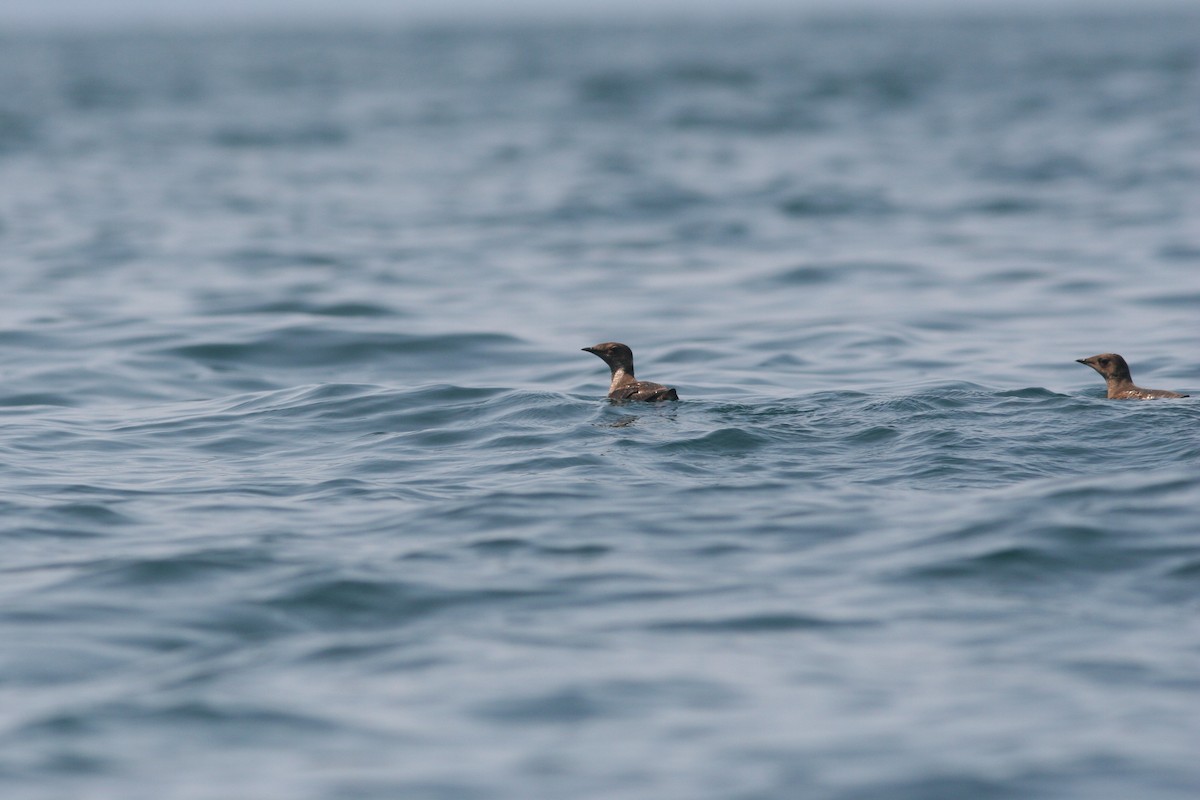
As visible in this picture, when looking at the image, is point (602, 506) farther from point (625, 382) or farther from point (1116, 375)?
point (1116, 375)

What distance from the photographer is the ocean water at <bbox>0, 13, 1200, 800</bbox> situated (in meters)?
6.46

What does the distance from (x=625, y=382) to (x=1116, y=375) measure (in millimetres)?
4044

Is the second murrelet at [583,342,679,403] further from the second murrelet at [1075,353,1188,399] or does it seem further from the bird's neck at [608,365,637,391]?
the second murrelet at [1075,353,1188,399]

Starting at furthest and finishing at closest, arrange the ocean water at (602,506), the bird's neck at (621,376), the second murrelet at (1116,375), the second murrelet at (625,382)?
the bird's neck at (621,376), the second murrelet at (625,382), the second murrelet at (1116,375), the ocean water at (602,506)

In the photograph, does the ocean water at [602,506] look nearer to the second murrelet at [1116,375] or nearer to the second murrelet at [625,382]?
the second murrelet at [625,382]

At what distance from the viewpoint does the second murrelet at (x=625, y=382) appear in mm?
12078

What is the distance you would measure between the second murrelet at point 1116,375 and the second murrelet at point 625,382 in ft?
11.1

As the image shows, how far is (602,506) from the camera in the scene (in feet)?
30.9

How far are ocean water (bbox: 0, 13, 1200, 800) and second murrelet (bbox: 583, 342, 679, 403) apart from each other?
0.17 meters

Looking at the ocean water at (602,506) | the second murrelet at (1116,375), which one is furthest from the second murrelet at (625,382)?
the second murrelet at (1116,375)

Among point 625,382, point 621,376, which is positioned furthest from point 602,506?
point 621,376

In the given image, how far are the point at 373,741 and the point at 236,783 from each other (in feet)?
2.00

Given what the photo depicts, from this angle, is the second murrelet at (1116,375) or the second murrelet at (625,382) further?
the second murrelet at (625,382)

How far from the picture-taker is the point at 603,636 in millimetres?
7434
